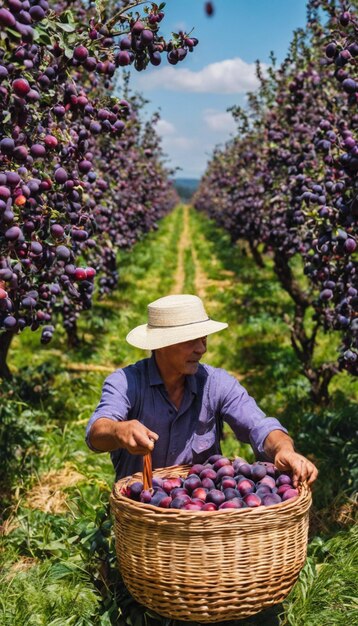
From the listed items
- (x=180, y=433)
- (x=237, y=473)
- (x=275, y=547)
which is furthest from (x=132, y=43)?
(x=275, y=547)

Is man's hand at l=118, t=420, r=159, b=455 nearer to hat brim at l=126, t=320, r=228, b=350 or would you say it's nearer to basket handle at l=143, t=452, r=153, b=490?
basket handle at l=143, t=452, r=153, b=490

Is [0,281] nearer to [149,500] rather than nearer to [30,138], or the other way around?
[30,138]

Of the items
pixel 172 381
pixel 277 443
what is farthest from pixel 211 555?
pixel 172 381

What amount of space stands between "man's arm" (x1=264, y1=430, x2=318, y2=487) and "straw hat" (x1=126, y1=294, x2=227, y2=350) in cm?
60

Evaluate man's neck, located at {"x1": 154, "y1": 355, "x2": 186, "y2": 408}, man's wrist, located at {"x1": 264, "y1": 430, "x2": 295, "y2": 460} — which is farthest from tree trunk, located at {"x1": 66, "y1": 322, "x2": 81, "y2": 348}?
man's wrist, located at {"x1": 264, "y1": 430, "x2": 295, "y2": 460}

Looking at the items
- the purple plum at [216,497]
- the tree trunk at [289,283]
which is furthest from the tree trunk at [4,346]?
the tree trunk at [289,283]

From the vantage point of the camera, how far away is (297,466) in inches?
117

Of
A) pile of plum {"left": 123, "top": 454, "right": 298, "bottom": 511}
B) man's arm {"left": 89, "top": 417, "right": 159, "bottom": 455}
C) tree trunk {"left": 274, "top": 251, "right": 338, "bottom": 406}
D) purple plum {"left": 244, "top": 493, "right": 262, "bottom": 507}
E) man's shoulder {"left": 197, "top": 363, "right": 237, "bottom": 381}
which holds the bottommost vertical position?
Result: tree trunk {"left": 274, "top": 251, "right": 338, "bottom": 406}

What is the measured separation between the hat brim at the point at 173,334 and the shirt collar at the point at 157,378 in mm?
180

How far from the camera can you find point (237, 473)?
10.7 feet

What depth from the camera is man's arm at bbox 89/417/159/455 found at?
2861mm

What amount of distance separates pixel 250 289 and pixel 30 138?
1204 centimetres

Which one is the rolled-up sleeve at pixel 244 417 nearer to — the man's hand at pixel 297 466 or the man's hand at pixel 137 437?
the man's hand at pixel 297 466

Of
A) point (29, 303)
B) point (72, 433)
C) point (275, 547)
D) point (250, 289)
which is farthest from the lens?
point (250, 289)
